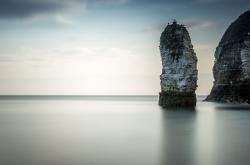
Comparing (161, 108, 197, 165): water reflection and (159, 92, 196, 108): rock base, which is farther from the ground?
Result: (159, 92, 196, 108): rock base

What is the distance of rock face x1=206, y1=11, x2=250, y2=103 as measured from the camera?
80750 mm

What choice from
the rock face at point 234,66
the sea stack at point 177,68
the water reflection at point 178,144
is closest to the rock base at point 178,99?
the sea stack at point 177,68

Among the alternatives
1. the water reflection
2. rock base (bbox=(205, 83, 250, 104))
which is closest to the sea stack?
rock base (bbox=(205, 83, 250, 104))

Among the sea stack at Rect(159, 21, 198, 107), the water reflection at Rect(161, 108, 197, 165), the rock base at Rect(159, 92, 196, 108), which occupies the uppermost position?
the sea stack at Rect(159, 21, 198, 107)

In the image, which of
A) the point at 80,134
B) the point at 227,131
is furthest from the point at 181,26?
the point at 80,134

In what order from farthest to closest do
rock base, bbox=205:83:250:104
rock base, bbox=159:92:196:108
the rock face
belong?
1. the rock face
2. rock base, bbox=205:83:250:104
3. rock base, bbox=159:92:196:108

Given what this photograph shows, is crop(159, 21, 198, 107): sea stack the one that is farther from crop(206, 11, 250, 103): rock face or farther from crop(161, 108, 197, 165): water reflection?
crop(206, 11, 250, 103): rock face

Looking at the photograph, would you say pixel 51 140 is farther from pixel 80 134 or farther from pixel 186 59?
pixel 186 59

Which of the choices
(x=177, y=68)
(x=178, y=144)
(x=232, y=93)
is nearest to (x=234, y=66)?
(x=232, y=93)

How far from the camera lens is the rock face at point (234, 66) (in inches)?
3179

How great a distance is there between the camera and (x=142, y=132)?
3338cm

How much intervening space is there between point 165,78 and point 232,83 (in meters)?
26.7

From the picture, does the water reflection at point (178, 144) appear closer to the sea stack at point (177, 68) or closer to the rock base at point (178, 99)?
the rock base at point (178, 99)

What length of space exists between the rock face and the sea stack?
21.6 m
